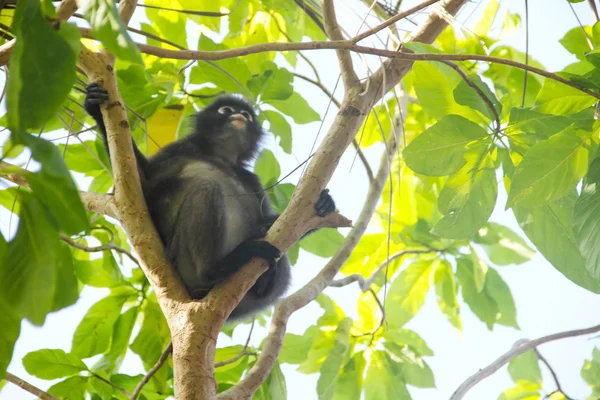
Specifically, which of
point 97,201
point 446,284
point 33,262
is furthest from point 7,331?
point 446,284

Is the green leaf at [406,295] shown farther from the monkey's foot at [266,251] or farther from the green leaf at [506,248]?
the monkey's foot at [266,251]

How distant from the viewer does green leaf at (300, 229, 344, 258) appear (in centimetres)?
351

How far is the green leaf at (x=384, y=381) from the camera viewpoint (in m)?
3.39

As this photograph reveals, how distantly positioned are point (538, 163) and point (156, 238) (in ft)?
4.11

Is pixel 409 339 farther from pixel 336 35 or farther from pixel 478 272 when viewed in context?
pixel 336 35

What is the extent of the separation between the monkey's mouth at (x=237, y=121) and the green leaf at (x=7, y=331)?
3.44 metres

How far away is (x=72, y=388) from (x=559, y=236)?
2.16 metres

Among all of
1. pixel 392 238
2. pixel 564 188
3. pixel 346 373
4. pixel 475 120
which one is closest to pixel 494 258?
pixel 392 238

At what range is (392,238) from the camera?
401 centimetres

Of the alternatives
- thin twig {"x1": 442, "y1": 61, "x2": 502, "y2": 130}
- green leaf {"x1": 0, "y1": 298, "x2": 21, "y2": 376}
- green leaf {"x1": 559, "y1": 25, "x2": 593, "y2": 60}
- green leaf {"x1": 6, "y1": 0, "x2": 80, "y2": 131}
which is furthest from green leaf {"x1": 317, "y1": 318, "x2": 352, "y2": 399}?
green leaf {"x1": 6, "y1": 0, "x2": 80, "y2": 131}

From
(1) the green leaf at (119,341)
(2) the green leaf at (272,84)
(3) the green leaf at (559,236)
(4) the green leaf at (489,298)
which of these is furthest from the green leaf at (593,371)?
(1) the green leaf at (119,341)

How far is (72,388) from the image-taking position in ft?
9.18

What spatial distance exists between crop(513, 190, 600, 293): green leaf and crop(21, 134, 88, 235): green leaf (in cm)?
159

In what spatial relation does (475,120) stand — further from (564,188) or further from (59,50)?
(59,50)
